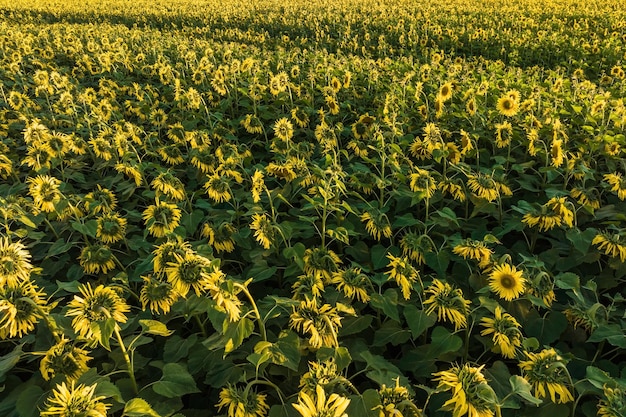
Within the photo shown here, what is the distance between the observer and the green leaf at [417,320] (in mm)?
2285

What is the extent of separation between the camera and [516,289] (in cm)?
241

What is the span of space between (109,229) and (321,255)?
61.9 inches

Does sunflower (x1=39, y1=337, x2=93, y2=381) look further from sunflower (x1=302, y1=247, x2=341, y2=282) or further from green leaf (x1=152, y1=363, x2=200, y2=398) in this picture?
sunflower (x1=302, y1=247, x2=341, y2=282)

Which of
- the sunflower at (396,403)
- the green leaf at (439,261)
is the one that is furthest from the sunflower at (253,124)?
the sunflower at (396,403)

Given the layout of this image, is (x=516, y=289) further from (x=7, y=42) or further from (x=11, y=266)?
(x=7, y=42)

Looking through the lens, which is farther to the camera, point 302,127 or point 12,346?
point 302,127

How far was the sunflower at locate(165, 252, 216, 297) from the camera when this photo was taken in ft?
6.57

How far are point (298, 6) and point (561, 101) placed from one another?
17.4m

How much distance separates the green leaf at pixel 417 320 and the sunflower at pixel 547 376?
0.52 m

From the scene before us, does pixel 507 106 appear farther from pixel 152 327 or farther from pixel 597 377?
pixel 152 327

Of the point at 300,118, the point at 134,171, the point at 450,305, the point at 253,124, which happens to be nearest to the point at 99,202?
the point at 134,171

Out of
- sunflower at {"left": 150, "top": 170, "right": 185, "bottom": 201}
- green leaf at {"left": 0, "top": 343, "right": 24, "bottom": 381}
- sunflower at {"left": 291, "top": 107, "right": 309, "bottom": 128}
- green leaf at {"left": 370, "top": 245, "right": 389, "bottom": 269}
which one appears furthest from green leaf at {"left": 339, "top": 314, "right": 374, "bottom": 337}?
sunflower at {"left": 291, "top": 107, "right": 309, "bottom": 128}

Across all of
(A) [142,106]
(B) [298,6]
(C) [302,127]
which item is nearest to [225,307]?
(C) [302,127]

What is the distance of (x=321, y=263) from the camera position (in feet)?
8.93
